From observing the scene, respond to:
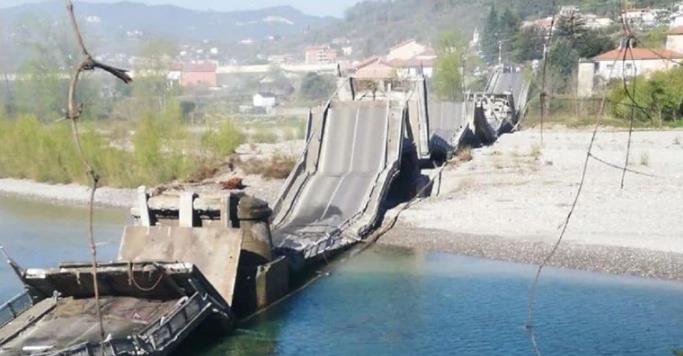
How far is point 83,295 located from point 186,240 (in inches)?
108

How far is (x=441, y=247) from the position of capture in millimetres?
30469

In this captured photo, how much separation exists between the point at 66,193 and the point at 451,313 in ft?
99.6

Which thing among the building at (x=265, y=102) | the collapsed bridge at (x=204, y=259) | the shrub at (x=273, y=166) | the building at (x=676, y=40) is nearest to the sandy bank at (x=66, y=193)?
the shrub at (x=273, y=166)

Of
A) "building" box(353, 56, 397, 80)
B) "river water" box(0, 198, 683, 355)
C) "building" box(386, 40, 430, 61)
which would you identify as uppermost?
"building" box(386, 40, 430, 61)

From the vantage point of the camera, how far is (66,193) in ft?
156

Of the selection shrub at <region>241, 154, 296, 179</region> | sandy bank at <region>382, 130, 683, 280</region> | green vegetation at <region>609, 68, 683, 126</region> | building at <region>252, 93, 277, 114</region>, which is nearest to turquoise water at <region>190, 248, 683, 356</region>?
sandy bank at <region>382, 130, 683, 280</region>

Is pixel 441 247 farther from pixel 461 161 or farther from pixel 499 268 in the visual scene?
pixel 461 161

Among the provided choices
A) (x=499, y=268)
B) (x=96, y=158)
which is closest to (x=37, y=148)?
(x=96, y=158)

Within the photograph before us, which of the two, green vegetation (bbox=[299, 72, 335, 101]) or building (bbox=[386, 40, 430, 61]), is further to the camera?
building (bbox=[386, 40, 430, 61])

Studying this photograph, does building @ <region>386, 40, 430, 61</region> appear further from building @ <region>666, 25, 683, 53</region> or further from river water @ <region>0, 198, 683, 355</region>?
river water @ <region>0, 198, 683, 355</region>

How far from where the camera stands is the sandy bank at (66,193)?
145 ft

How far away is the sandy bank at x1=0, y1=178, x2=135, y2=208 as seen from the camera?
4431 cm

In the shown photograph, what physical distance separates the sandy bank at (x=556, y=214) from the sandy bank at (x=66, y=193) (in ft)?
51.8

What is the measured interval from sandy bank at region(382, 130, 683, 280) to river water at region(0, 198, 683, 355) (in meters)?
1.36
